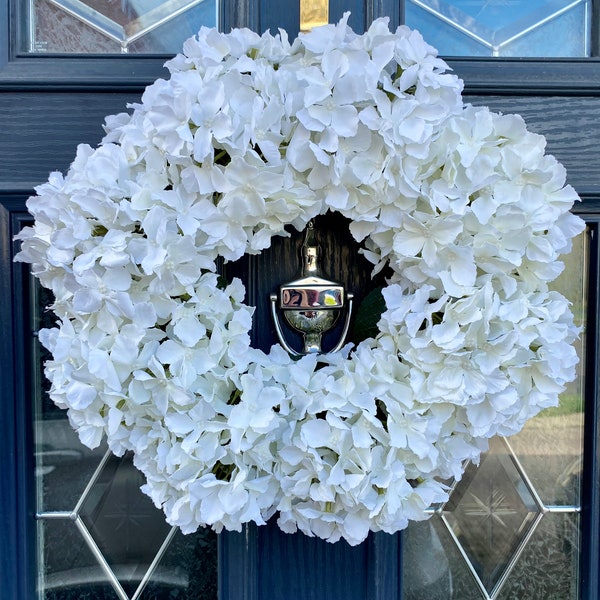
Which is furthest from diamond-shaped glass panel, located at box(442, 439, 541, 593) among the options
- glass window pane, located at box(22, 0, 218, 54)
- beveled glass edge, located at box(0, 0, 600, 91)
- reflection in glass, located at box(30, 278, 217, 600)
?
glass window pane, located at box(22, 0, 218, 54)

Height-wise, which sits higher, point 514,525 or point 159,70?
point 159,70

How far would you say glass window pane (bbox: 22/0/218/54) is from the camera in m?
0.89

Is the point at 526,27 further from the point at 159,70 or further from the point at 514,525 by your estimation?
the point at 514,525

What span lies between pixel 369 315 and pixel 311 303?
0.08m

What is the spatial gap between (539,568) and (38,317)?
0.87 m

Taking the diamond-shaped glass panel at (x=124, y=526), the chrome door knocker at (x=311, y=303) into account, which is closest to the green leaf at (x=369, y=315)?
the chrome door knocker at (x=311, y=303)

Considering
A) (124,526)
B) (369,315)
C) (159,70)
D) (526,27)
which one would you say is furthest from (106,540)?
(526,27)

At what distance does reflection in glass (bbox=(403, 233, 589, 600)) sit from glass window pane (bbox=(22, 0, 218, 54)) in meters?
0.76

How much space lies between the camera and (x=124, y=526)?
921 mm

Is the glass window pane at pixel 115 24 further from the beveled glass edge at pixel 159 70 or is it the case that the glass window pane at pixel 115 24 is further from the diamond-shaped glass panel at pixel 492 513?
the diamond-shaped glass panel at pixel 492 513

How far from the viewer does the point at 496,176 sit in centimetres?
67

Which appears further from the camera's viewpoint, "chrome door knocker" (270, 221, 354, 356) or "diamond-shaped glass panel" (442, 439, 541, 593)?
"diamond-shaped glass panel" (442, 439, 541, 593)

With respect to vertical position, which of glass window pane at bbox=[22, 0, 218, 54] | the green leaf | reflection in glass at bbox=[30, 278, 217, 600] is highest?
glass window pane at bbox=[22, 0, 218, 54]

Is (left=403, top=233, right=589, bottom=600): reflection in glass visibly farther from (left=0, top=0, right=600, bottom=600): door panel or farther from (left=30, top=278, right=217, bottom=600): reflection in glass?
(left=30, top=278, right=217, bottom=600): reflection in glass
